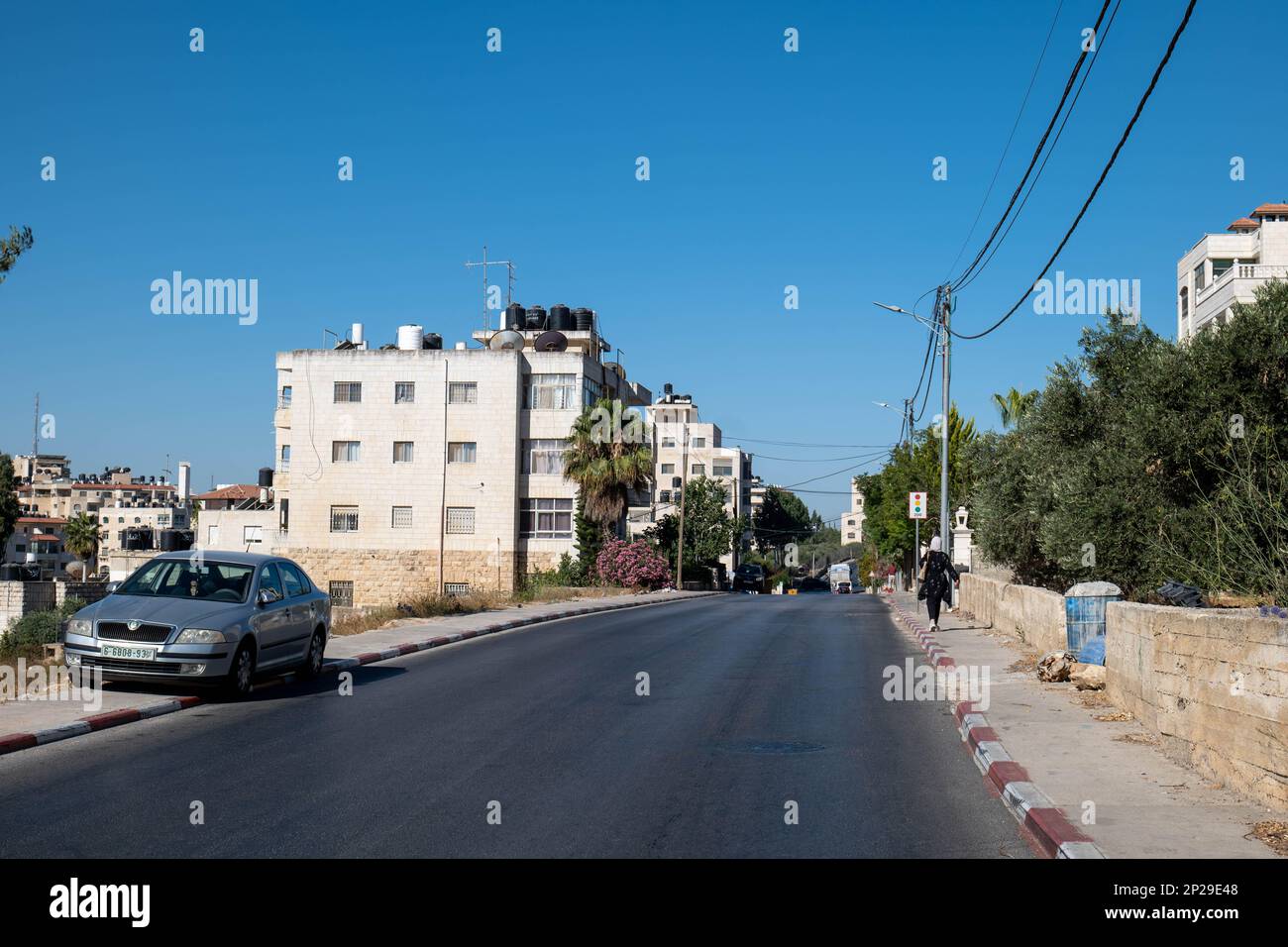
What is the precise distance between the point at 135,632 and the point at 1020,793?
31.0ft

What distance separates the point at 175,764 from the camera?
30.8ft

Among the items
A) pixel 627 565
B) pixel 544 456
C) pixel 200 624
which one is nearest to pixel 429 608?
pixel 200 624

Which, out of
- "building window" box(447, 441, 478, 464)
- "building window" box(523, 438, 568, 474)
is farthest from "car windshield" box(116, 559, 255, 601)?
"building window" box(447, 441, 478, 464)

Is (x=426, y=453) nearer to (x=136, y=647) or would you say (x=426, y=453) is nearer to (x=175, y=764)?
(x=136, y=647)

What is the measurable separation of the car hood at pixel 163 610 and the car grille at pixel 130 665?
1.41 feet

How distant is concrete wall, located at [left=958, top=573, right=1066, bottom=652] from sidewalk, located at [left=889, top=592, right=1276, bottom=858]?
1.87 m

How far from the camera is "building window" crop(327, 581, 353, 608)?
57.0 m

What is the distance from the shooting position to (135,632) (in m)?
12.8

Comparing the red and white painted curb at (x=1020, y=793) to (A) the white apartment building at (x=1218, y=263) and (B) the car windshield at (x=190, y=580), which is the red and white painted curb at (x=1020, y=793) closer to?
(B) the car windshield at (x=190, y=580)

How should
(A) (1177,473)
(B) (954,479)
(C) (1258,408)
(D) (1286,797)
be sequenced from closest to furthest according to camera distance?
1. (D) (1286,797)
2. (C) (1258,408)
3. (A) (1177,473)
4. (B) (954,479)

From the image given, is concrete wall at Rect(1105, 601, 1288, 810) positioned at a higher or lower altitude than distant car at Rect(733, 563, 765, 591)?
higher

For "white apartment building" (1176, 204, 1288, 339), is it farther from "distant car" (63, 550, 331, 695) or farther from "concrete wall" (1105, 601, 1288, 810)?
"distant car" (63, 550, 331, 695)
